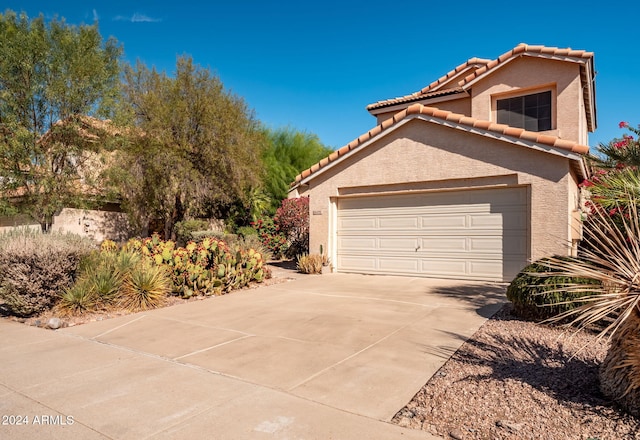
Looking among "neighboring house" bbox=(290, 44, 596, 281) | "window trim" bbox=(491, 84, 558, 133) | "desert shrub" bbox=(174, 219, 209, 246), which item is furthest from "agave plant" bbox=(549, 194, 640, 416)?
"desert shrub" bbox=(174, 219, 209, 246)

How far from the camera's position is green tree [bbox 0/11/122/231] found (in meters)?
12.7

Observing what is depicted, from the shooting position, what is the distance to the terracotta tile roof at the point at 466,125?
33.5ft

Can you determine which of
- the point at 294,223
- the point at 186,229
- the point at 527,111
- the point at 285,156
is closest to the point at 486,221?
the point at 527,111

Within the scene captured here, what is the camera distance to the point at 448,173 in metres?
11.9

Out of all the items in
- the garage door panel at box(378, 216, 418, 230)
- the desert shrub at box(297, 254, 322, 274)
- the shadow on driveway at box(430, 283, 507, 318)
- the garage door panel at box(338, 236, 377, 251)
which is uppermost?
the garage door panel at box(378, 216, 418, 230)

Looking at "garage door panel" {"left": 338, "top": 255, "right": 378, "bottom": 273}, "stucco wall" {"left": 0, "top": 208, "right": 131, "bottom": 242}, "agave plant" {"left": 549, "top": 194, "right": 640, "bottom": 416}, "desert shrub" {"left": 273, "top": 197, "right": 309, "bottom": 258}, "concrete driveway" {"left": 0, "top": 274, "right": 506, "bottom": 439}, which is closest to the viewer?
"agave plant" {"left": 549, "top": 194, "right": 640, "bottom": 416}

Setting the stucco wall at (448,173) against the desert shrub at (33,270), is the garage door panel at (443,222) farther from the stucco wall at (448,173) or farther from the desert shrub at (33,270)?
the desert shrub at (33,270)

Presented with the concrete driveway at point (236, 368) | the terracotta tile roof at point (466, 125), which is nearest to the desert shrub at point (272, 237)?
the terracotta tile roof at point (466, 125)

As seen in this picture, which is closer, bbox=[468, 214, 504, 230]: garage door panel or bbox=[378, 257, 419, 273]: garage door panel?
bbox=[468, 214, 504, 230]: garage door panel

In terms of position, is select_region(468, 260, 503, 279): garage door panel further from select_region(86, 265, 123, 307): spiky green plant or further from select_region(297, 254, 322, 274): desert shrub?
select_region(86, 265, 123, 307): spiky green plant

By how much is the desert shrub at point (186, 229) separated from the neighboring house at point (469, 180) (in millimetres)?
6599

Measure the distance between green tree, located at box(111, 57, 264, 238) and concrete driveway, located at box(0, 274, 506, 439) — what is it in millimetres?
10348

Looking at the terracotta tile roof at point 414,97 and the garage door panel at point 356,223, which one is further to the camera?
the terracotta tile roof at point 414,97

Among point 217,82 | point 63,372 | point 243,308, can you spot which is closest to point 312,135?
point 217,82
